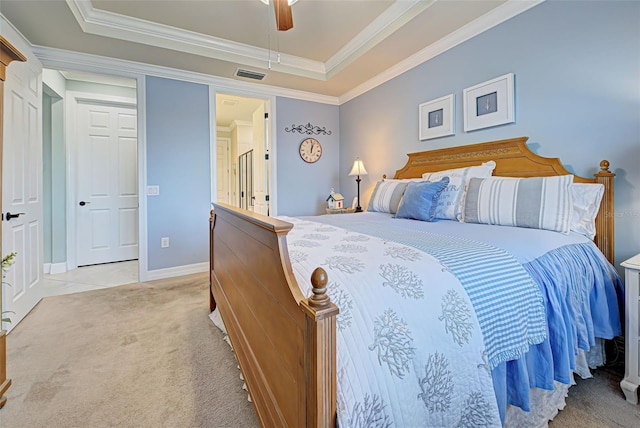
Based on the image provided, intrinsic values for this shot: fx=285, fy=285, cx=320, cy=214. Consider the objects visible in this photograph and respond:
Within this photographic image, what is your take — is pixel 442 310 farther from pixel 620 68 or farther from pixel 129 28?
pixel 129 28

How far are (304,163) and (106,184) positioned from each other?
9.71ft

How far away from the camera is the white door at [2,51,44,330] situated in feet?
7.17

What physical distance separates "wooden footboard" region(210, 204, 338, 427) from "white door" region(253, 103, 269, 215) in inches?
104

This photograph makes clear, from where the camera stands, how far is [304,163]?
443cm

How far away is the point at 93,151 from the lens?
4.13 metres

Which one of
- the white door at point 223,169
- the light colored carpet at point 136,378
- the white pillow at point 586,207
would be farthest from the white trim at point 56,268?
the white pillow at point 586,207

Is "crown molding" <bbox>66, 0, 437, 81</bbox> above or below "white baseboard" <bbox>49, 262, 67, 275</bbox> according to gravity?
above

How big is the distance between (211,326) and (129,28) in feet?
9.54

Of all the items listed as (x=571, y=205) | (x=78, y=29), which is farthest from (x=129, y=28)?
(x=571, y=205)

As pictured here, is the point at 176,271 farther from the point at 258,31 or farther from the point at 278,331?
the point at 278,331

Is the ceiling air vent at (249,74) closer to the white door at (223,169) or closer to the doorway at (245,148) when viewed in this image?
the doorway at (245,148)

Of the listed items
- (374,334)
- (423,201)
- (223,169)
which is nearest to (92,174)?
(223,169)

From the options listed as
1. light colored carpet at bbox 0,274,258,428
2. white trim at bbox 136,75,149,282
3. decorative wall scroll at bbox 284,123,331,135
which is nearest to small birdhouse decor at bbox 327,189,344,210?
decorative wall scroll at bbox 284,123,331,135

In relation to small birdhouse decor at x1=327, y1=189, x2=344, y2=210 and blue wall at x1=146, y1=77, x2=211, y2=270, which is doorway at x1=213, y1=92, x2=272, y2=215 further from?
small birdhouse decor at x1=327, y1=189, x2=344, y2=210
